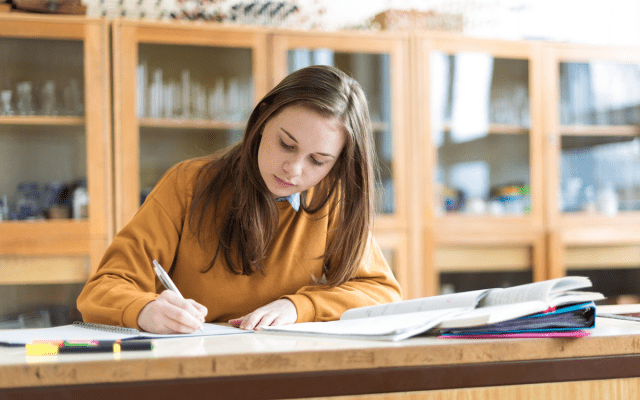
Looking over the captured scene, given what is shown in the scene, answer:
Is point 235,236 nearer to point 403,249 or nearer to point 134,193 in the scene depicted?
point 134,193

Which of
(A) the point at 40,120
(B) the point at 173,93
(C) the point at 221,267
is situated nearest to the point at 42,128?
(A) the point at 40,120

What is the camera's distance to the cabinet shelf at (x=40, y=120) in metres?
2.28

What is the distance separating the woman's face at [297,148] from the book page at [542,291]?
17.3 inches

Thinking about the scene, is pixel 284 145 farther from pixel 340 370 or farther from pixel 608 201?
pixel 608 201

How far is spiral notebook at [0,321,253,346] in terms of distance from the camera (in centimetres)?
74

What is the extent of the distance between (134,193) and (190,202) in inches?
47.6

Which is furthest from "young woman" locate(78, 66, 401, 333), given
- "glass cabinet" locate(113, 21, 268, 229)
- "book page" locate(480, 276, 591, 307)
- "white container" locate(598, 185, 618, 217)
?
"white container" locate(598, 185, 618, 217)

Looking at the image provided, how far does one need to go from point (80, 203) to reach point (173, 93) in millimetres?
581

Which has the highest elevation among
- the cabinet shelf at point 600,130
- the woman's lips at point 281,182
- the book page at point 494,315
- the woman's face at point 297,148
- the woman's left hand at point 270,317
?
the cabinet shelf at point 600,130

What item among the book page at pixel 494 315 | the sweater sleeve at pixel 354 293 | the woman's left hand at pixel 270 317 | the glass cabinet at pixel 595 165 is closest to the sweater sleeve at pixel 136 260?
the woman's left hand at pixel 270 317

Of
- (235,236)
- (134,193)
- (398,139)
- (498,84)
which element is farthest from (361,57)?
(235,236)

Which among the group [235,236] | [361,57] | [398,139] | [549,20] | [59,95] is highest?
[549,20]

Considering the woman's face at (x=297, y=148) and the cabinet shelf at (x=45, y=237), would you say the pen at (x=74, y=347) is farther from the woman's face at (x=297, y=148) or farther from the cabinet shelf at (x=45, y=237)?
the cabinet shelf at (x=45, y=237)

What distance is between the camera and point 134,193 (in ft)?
7.48
